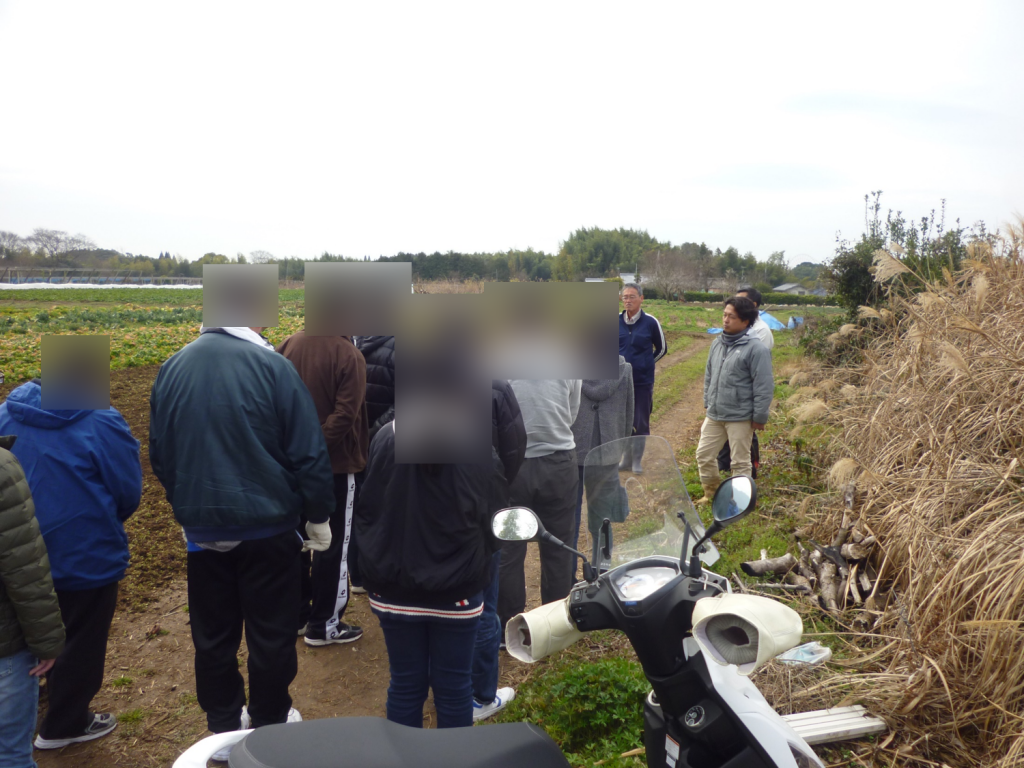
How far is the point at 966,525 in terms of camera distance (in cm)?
354

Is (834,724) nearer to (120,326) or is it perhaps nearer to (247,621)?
(247,621)

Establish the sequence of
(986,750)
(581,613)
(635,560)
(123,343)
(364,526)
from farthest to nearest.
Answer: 1. (123,343)
2. (986,750)
3. (364,526)
4. (635,560)
5. (581,613)

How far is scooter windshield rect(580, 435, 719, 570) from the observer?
78.8 inches

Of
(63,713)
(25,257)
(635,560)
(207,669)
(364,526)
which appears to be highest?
(25,257)

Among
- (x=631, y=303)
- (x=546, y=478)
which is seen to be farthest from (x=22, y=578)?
(x=631, y=303)

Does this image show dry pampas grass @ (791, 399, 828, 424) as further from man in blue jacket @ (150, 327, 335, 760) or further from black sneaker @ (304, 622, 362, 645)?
man in blue jacket @ (150, 327, 335, 760)

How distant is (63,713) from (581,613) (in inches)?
113

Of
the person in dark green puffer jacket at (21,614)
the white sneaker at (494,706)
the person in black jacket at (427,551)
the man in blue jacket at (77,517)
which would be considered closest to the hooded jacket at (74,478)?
the man in blue jacket at (77,517)

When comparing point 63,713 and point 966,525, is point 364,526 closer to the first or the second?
point 63,713

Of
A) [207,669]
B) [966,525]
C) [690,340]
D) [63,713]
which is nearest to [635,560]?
[207,669]

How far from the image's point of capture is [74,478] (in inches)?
114

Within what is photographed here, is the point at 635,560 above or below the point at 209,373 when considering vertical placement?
below

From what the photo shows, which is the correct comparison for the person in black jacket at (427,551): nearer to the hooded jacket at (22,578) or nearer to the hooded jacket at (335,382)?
the hooded jacket at (22,578)

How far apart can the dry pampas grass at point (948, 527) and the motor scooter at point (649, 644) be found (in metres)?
1.46
